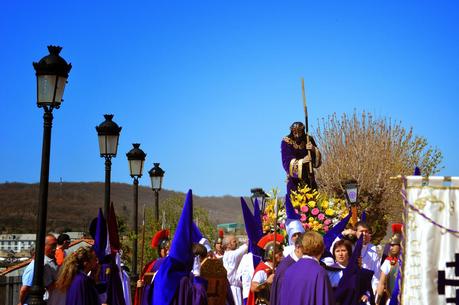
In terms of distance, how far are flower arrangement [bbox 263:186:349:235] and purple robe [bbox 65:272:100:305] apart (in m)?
5.10

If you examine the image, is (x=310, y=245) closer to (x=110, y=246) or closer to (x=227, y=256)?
(x=110, y=246)

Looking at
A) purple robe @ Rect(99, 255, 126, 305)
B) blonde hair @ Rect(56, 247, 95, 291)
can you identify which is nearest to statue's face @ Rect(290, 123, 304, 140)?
purple robe @ Rect(99, 255, 126, 305)

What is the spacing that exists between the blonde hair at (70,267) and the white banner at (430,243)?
3966 mm

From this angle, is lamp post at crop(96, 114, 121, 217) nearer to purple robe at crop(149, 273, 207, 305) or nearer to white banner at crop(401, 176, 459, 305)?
purple robe at crop(149, 273, 207, 305)

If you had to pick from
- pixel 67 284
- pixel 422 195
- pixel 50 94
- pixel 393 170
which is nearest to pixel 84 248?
pixel 67 284

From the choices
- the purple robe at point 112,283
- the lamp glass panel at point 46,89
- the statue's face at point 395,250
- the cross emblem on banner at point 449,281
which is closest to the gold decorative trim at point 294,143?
the statue's face at point 395,250

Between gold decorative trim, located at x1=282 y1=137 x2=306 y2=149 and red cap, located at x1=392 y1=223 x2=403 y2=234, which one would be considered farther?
gold decorative trim, located at x1=282 y1=137 x2=306 y2=149

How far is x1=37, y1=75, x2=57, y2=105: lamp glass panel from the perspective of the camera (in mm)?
10492

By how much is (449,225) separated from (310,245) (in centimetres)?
147

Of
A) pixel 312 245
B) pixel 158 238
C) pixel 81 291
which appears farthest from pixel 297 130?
pixel 312 245

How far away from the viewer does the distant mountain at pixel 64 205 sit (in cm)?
9277

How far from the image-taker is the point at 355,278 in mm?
8172

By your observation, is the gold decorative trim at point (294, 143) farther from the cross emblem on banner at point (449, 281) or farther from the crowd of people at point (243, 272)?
the cross emblem on banner at point (449, 281)

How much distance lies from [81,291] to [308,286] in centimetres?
281
